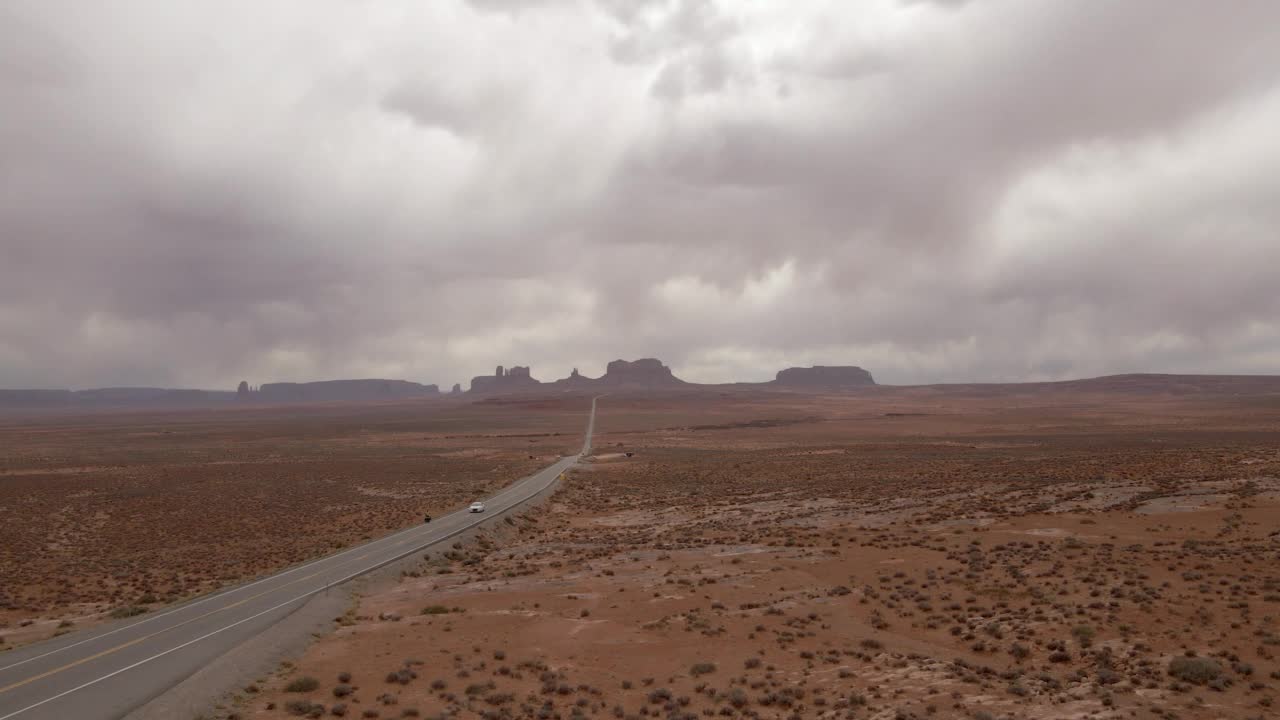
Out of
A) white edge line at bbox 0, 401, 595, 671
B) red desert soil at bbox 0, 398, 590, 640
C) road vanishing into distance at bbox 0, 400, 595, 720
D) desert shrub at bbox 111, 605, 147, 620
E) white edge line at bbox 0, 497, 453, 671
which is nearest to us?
road vanishing into distance at bbox 0, 400, 595, 720

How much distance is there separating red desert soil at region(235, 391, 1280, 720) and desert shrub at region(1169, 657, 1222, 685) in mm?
44

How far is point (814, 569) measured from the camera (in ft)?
96.8

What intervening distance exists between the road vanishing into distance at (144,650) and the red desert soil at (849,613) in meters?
2.57

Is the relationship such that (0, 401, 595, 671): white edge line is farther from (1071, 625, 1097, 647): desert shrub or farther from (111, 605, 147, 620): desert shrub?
(1071, 625, 1097, 647): desert shrub

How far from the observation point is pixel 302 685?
59.0 feet

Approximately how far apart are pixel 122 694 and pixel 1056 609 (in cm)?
2584

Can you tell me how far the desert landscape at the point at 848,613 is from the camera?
1678 cm

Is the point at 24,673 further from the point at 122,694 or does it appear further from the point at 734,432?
the point at 734,432

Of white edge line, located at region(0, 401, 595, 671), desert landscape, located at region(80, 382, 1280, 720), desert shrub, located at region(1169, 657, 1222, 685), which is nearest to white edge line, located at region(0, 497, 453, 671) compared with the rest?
white edge line, located at region(0, 401, 595, 671)

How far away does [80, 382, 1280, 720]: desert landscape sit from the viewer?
16.8 meters

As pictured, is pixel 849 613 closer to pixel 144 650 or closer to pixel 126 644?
pixel 144 650

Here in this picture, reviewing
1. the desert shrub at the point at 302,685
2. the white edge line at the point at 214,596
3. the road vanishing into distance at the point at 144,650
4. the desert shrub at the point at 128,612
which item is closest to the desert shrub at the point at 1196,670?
the desert shrub at the point at 302,685

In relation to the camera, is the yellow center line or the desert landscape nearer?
the desert landscape

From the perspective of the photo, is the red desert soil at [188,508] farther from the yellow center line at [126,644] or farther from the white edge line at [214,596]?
the yellow center line at [126,644]
